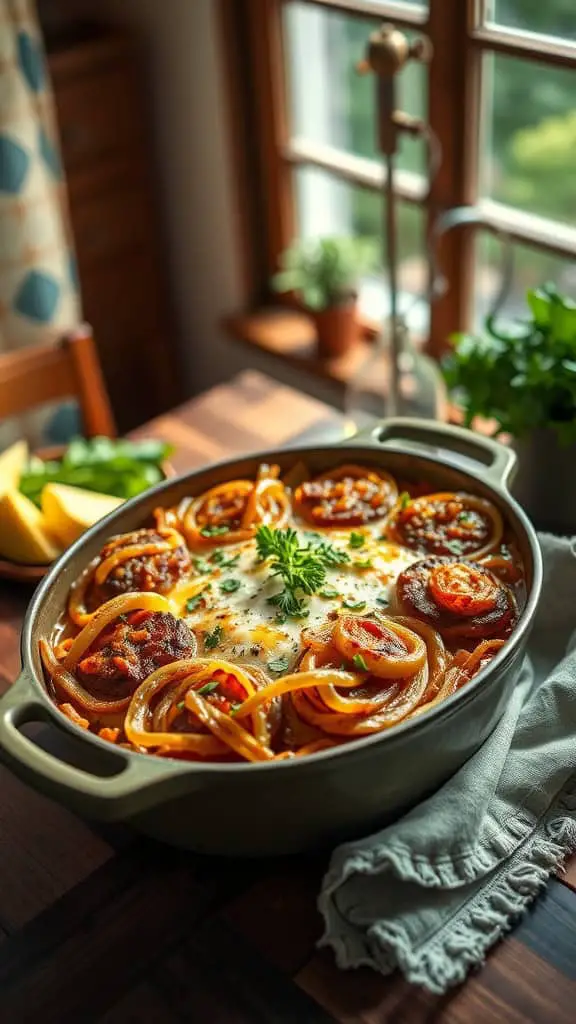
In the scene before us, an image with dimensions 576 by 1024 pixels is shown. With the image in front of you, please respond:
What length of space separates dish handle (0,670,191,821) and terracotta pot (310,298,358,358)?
5.50 ft

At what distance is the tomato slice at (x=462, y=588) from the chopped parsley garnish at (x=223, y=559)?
226mm

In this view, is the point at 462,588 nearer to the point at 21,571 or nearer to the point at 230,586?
the point at 230,586

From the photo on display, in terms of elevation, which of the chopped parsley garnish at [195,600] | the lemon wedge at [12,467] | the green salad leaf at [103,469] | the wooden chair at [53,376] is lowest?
the wooden chair at [53,376]

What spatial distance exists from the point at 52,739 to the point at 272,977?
1.28ft

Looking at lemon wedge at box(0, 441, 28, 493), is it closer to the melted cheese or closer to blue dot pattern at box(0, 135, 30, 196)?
the melted cheese

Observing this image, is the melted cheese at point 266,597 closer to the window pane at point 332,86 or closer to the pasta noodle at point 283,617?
the pasta noodle at point 283,617

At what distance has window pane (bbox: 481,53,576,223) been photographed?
6.61 ft

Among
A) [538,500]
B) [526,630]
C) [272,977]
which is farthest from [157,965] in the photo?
[538,500]

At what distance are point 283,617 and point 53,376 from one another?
3.18 ft

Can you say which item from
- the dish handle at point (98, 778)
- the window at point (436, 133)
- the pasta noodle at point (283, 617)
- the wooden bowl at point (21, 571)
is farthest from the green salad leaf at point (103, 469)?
the dish handle at point (98, 778)

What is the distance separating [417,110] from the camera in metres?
2.23

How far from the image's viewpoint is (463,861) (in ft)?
3.34

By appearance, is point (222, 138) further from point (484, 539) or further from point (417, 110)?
point (484, 539)

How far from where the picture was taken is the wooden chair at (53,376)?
194 cm
